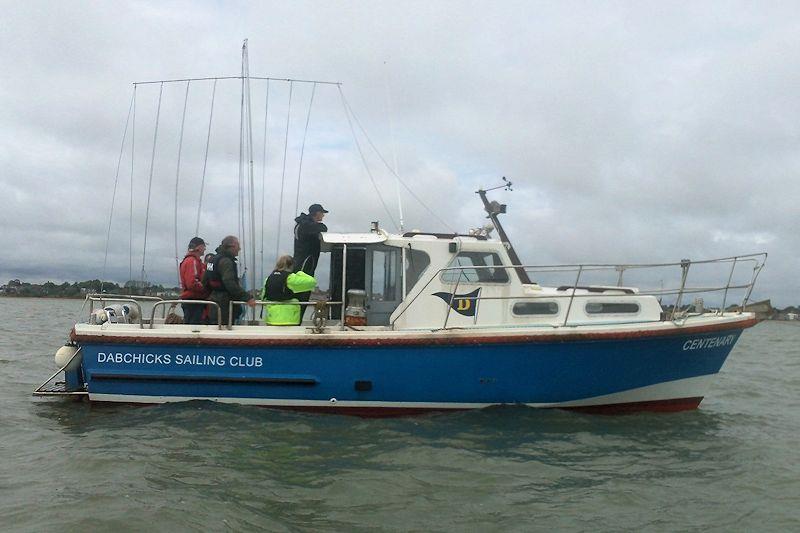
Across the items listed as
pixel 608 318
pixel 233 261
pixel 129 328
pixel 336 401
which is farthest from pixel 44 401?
pixel 608 318

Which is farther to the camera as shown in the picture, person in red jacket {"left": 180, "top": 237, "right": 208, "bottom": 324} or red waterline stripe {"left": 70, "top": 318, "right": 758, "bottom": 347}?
person in red jacket {"left": 180, "top": 237, "right": 208, "bottom": 324}

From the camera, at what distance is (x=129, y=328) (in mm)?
7570

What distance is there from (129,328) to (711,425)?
7100 mm

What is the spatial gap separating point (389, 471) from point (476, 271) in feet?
9.99

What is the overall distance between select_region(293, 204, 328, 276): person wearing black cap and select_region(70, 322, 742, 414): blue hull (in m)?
1.43

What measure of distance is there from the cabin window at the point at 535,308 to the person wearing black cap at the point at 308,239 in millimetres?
2630

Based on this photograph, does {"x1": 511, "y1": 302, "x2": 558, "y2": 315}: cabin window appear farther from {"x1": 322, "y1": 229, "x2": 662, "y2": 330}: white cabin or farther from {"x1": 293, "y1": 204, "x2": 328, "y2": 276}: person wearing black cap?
{"x1": 293, "y1": 204, "x2": 328, "y2": 276}: person wearing black cap

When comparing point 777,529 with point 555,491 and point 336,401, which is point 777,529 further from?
point 336,401

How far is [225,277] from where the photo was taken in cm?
779

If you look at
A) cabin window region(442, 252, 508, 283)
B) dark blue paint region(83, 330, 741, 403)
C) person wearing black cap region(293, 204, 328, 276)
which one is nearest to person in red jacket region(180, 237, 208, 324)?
dark blue paint region(83, 330, 741, 403)

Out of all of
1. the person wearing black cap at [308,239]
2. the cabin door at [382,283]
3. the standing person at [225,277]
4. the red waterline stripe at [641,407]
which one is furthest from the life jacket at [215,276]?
the red waterline stripe at [641,407]

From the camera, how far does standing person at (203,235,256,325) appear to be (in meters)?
7.80

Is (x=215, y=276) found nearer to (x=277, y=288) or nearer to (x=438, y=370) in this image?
(x=277, y=288)

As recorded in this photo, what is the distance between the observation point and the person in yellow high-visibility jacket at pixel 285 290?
766cm
